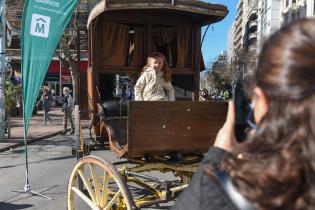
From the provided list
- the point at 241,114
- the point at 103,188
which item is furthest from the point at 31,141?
the point at 241,114

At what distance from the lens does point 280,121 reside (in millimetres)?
1088

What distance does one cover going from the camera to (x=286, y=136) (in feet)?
3.55

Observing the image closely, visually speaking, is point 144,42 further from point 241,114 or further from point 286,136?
point 286,136

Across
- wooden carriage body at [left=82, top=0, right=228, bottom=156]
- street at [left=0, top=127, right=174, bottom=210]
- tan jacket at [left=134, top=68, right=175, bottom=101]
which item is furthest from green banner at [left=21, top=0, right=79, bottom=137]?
tan jacket at [left=134, top=68, right=175, bottom=101]

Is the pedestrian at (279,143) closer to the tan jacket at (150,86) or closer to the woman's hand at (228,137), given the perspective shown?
the woman's hand at (228,137)

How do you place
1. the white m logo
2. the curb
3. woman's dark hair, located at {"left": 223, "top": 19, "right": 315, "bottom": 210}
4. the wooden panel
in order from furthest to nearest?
the curb, the white m logo, the wooden panel, woman's dark hair, located at {"left": 223, "top": 19, "right": 315, "bottom": 210}

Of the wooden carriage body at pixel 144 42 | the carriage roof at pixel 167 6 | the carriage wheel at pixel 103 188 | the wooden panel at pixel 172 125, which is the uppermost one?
the carriage roof at pixel 167 6

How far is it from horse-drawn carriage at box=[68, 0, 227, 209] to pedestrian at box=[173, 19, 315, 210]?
2.89m

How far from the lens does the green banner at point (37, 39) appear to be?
6.59 metres

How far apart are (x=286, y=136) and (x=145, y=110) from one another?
3.25 meters

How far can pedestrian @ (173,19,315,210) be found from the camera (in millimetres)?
1063

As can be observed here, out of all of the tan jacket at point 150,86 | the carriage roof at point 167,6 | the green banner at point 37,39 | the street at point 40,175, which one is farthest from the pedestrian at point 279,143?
the green banner at point 37,39

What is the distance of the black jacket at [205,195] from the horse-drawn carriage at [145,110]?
9.04 feet

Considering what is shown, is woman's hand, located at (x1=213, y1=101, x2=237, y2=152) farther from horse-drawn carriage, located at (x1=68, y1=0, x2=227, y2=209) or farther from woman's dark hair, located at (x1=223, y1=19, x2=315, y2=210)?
horse-drawn carriage, located at (x1=68, y1=0, x2=227, y2=209)
